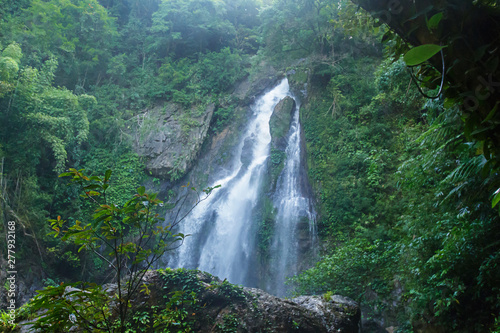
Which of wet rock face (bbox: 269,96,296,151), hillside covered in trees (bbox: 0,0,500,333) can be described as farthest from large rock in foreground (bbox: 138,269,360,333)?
wet rock face (bbox: 269,96,296,151)

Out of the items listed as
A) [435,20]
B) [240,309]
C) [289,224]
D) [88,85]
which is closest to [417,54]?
[435,20]

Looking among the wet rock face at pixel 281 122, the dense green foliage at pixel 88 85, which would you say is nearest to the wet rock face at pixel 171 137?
the dense green foliage at pixel 88 85

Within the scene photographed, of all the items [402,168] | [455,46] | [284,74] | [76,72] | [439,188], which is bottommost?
[455,46]

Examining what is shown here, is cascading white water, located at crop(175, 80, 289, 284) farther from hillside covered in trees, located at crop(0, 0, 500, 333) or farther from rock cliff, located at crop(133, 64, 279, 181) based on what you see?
rock cliff, located at crop(133, 64, 279, 181)

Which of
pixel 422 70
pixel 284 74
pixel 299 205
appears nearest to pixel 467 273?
pixel 422 70

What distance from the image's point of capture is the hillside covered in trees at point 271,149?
1.42 metres

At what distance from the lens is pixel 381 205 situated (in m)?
7.62

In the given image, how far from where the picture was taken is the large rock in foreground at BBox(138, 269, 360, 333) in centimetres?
463

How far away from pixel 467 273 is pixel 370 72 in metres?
9.02

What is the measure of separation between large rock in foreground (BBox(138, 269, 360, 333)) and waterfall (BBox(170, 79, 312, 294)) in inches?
152

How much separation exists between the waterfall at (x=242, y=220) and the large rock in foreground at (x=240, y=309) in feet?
12.7

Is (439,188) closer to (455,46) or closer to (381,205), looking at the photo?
(455,46)

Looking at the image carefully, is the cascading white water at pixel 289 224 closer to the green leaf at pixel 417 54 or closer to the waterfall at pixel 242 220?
the waterfall at pixel 242 220

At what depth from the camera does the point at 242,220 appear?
10.8m
